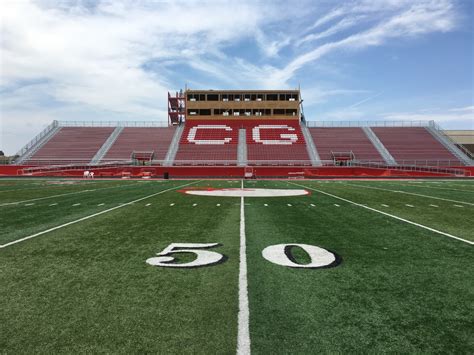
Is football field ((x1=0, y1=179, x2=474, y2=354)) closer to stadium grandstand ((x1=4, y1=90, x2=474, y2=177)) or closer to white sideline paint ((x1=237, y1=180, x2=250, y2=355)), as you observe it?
white sideline paint ((x1=237, y1=180, x2=250, y2=355))

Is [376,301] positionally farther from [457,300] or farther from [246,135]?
[246,135]

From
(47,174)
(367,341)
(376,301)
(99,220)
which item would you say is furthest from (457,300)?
(47,174)

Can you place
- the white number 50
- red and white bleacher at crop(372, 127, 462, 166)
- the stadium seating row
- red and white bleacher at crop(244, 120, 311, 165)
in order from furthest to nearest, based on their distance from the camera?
the stadium seating row → red and white bleacher at crop(244, 120, 311, 165) → red and white bleacher at crop(372, 127, 462, 166) → the white number 50

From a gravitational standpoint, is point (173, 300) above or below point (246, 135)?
below

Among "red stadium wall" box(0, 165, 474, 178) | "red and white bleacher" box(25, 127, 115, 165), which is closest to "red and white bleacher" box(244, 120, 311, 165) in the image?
"red stadium wall" box(0, 165, 474, 178)

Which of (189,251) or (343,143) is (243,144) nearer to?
(343,143)

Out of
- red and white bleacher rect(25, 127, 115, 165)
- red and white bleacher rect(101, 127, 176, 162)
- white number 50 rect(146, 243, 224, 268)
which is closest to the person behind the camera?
white number 50 rect(146, 243, 224, 268)

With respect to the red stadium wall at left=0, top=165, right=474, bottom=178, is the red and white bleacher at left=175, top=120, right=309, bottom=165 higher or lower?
higher

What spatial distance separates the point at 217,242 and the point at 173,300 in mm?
2688

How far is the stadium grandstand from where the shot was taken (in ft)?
132

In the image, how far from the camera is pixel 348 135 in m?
49.8

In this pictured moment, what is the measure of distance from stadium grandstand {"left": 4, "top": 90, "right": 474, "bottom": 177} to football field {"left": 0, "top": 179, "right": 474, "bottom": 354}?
29921 mm

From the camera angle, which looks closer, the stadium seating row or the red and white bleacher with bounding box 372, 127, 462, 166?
the red and white bleacher with bounding box 372, 127, 462, 166

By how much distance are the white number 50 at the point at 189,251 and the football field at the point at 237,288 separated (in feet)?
0.10
